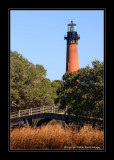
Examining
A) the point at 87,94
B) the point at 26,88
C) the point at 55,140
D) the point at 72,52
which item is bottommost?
the point at 55,140

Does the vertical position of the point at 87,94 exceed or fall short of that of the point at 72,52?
it falls short

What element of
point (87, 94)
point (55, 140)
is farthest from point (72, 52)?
point (55, 140)

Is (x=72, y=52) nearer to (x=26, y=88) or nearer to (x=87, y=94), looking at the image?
(x=26, y=88)

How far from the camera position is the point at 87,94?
23859 millimetres

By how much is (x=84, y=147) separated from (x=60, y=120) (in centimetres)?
2050

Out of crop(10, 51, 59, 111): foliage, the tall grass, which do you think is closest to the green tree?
crop(10, 51, 59, 111): foliage

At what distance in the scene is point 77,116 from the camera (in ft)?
78.9

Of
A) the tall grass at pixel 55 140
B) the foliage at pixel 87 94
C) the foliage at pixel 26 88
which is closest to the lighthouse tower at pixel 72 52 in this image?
the foliage at pixel 26 88

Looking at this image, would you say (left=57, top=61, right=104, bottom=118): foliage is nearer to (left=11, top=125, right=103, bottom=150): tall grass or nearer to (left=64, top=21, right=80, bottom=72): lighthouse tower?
(left=11, top=125, right=103, bottom=150): tall grass

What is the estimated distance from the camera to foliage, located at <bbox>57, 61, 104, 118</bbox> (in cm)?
2312
